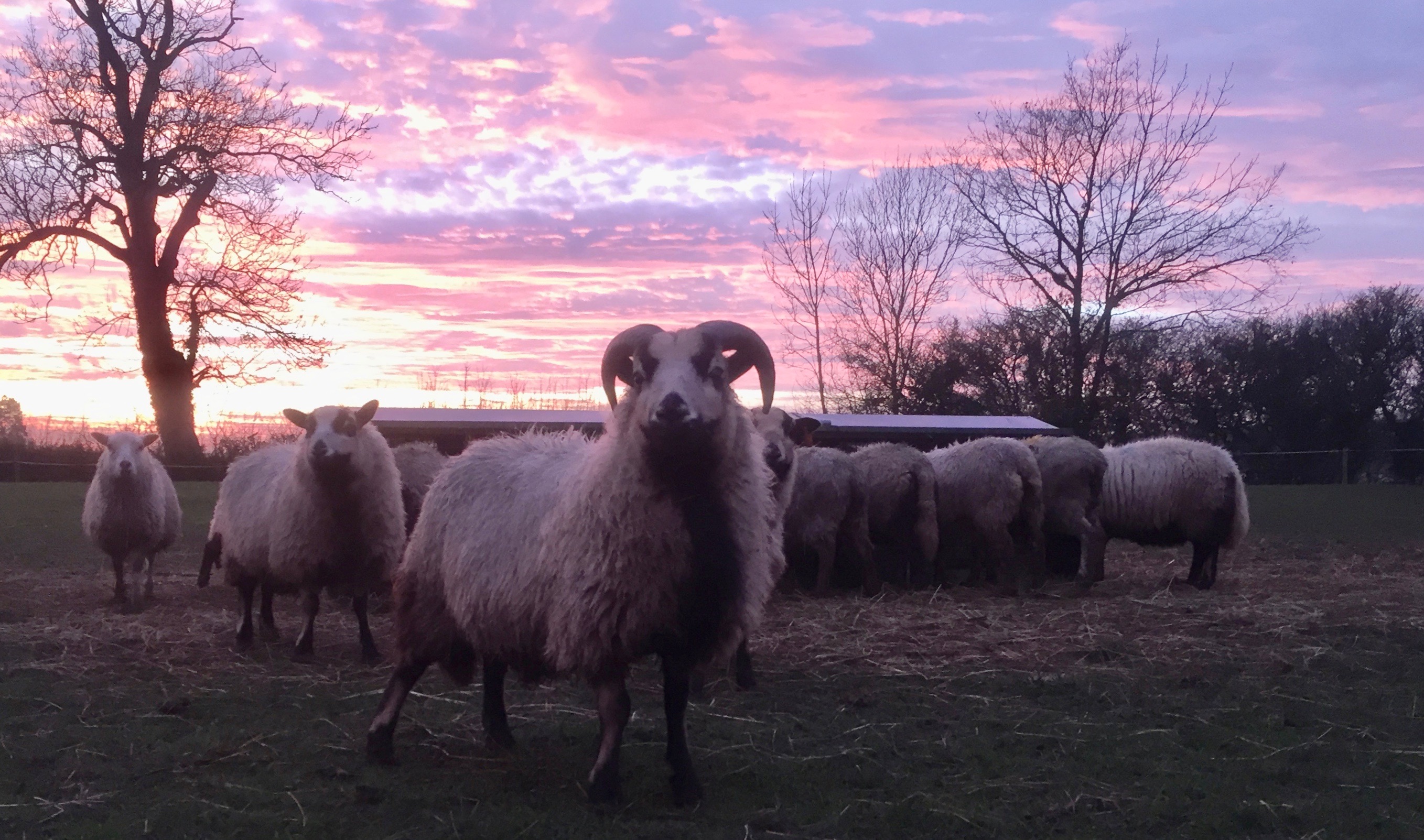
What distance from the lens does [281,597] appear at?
1256 centimetres

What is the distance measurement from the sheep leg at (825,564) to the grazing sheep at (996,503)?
1.73 meters

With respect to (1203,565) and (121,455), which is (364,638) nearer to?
(121,455)

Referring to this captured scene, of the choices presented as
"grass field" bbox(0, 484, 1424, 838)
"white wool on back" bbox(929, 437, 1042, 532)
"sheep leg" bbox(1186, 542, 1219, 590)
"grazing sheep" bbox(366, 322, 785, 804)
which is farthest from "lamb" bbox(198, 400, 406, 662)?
"sheep leg" bbox(1186, 542, 1219, 590)

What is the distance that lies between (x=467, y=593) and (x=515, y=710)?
5.12 feet

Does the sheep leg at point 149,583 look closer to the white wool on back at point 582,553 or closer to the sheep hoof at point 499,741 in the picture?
the white wool on back at point 582,553

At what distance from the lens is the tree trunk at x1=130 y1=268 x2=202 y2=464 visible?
1062 inches

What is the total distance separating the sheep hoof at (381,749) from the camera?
18.1ft

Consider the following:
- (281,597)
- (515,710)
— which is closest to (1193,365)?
(281,597)

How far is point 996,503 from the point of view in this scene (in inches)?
491

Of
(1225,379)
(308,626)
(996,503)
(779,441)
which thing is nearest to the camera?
(308,626)

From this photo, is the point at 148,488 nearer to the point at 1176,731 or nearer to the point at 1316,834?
the point at 1176,731

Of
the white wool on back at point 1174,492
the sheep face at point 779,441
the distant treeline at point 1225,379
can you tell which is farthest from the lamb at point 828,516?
the distant treeline at point 1225,379

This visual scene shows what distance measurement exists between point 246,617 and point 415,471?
10.7 ft

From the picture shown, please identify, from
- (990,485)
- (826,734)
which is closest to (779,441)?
(826,734)
